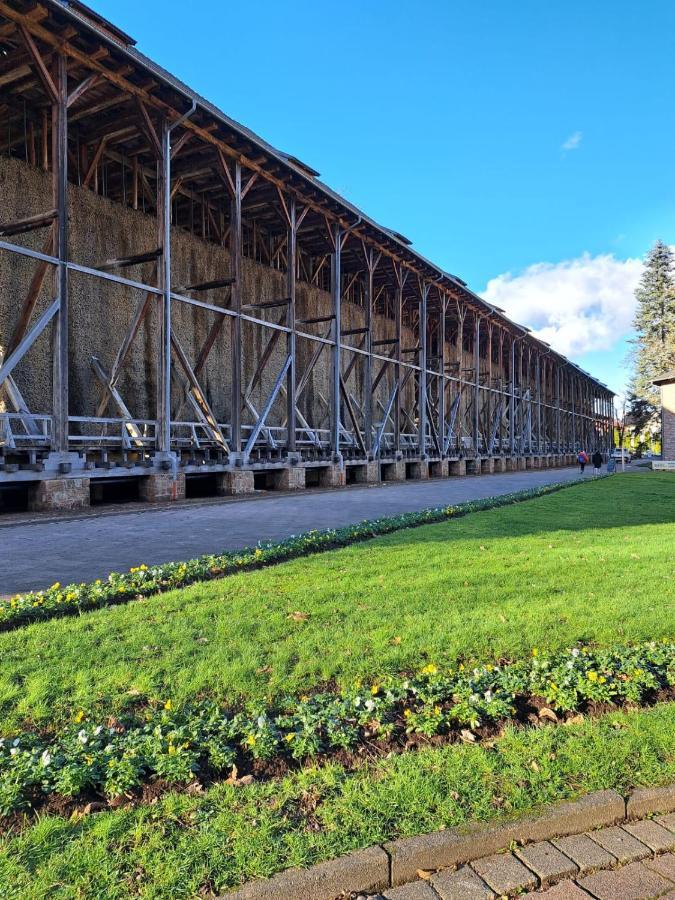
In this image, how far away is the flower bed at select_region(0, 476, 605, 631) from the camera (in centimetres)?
484

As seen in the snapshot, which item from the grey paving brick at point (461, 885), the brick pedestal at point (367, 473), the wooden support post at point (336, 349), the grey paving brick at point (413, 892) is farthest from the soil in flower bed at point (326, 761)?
the brick pedestal at point (367, 473)

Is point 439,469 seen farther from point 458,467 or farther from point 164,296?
point 164,296

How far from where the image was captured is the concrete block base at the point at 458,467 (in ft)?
104

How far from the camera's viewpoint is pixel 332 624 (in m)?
4.63

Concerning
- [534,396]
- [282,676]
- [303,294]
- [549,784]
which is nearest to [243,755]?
[282,676]

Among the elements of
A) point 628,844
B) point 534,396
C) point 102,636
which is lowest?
point 628,844

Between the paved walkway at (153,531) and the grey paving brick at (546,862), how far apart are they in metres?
4.99

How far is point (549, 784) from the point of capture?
8.65ft

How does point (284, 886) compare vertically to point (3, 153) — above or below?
below

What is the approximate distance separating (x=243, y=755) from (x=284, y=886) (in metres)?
0.90

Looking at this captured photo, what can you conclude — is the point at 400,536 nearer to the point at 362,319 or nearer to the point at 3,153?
the point at 3,153

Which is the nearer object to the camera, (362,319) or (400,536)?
(400,536)

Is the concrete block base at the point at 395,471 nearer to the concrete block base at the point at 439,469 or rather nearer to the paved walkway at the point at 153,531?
the concrete block base at the point at 439,469

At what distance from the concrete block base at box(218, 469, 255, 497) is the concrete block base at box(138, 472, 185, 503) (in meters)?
1.96
